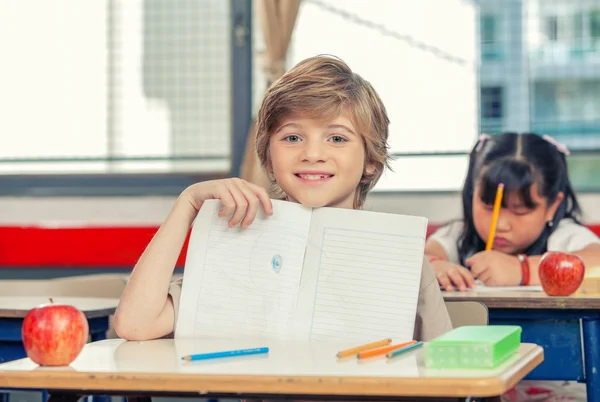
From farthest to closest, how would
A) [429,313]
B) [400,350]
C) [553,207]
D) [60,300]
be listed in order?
[553,207], [60,300], [429,313], [400,350]

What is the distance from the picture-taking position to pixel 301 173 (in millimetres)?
1547

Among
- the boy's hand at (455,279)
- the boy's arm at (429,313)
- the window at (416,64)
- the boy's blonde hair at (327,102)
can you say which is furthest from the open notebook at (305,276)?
the window at (416,64)

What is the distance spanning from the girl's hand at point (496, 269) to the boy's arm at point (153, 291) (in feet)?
3.50

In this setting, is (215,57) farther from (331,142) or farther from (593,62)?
(331,142)

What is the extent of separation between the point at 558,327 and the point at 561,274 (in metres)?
0.12

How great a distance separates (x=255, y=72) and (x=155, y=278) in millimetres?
2537

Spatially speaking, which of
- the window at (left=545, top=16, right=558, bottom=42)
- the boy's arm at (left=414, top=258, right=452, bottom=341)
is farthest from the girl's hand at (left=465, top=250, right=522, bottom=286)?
the window at (left=545, top=16, right=558, bottom=42)

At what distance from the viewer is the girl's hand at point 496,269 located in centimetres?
221

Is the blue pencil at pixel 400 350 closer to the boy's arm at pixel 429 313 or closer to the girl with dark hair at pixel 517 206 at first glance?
the boy's arm at pixel 429 313

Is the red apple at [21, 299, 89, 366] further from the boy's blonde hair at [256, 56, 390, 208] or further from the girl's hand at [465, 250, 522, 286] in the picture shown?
the girl's hand at [465, 250, 522, 286]

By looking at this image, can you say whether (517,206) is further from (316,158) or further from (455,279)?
(316,158)

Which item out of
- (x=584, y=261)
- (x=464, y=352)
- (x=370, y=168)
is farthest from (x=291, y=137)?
(x=584, y=261)

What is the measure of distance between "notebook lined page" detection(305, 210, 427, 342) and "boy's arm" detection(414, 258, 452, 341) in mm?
142

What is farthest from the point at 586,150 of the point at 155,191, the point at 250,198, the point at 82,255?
the point at 250,198
